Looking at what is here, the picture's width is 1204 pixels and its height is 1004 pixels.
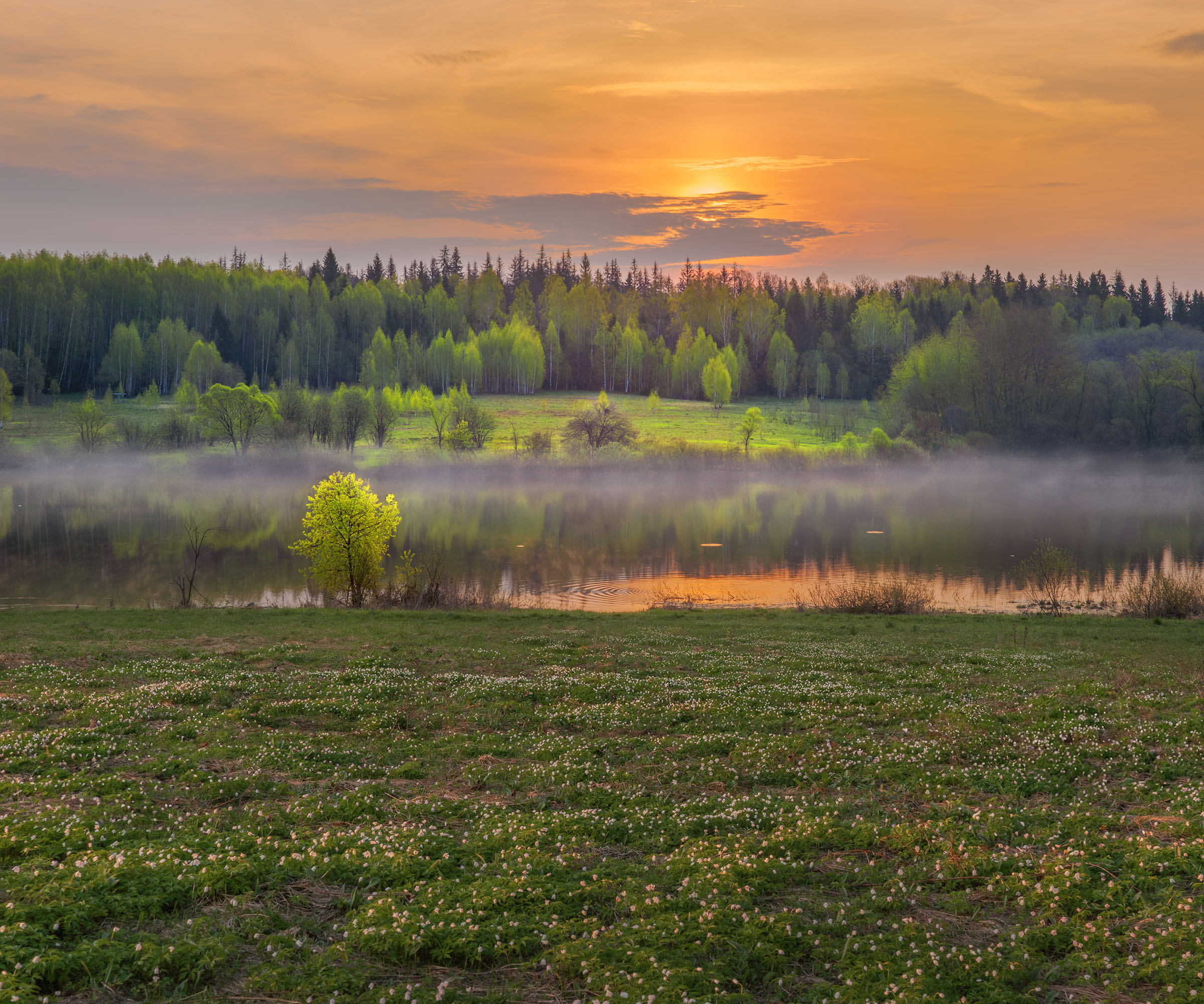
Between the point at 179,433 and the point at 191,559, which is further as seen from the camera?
the point at 179,433

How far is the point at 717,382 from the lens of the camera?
506 feet

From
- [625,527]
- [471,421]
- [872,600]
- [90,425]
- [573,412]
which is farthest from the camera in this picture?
[573,412]

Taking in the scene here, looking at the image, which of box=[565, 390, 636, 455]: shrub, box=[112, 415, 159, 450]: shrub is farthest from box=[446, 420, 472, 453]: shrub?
box=[112, 415, 159, 450]: shrub

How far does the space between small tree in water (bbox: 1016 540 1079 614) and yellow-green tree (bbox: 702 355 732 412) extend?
103m

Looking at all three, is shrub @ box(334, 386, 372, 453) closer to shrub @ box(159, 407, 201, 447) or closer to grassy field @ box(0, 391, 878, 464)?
grassy field @ box(0, 391, 878, 464)

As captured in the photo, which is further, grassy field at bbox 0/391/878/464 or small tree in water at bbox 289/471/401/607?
grassy field at bbox 0/391/878/464

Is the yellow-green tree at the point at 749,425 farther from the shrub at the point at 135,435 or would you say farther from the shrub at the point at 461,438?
the shrub at the point at 135,435

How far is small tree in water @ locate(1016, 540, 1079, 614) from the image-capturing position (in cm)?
4329

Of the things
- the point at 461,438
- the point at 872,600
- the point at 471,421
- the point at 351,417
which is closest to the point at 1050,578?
the point at 872,600

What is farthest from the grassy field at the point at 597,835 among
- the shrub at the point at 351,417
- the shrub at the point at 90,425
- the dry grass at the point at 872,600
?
the shrub at the point at 90,425

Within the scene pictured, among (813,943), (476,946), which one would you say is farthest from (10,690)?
(813,943)

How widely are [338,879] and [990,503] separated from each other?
315 ft

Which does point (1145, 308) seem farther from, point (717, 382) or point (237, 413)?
point (237, 413)

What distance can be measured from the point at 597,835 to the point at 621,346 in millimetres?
166498
